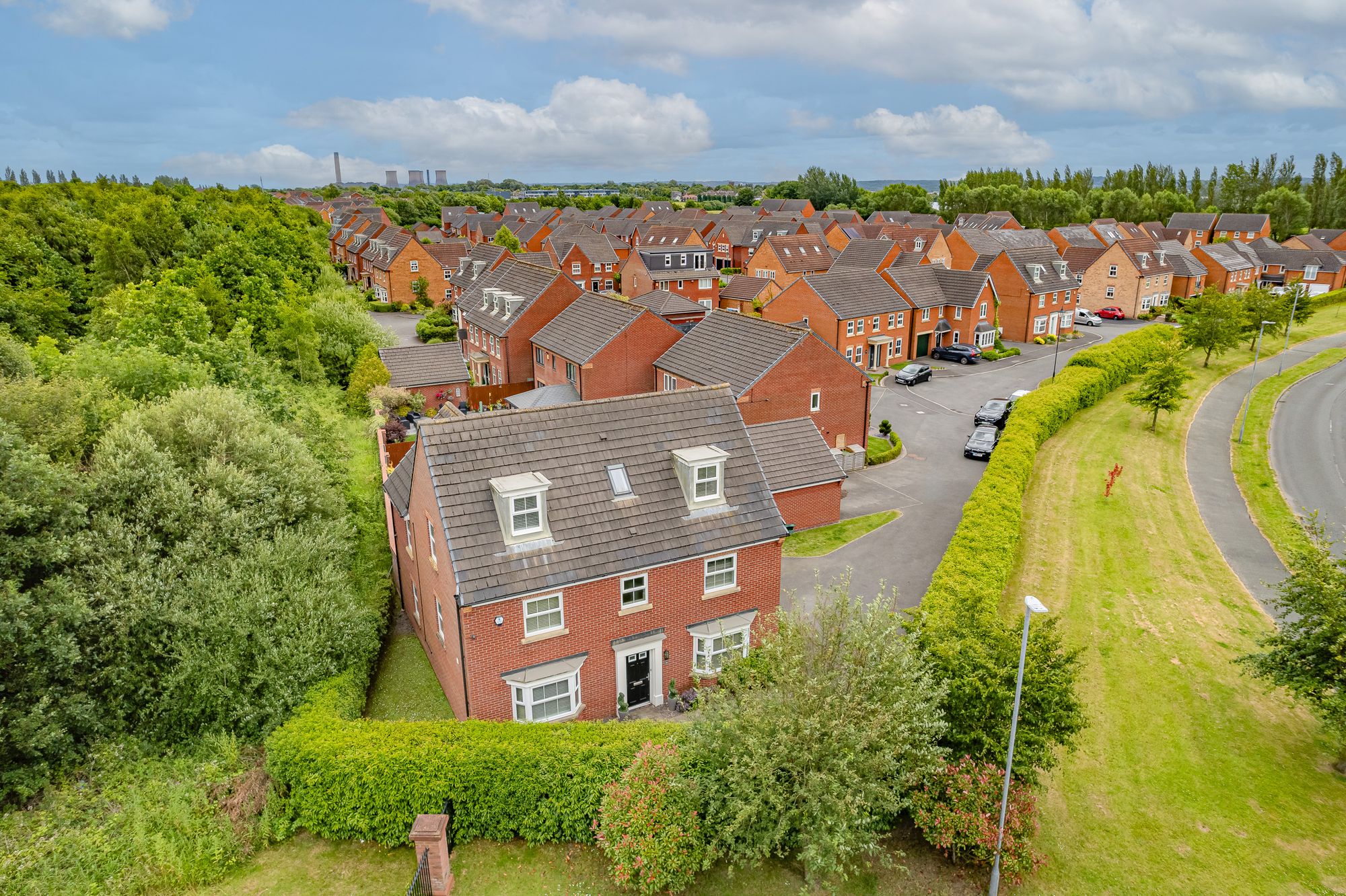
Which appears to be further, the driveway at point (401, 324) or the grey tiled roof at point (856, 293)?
the driveway at point (401, 324)

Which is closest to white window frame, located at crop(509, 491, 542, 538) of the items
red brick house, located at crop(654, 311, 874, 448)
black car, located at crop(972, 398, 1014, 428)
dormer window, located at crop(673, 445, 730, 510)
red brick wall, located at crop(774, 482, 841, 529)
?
dormer window, located at crop(673, 445, 730, 510)

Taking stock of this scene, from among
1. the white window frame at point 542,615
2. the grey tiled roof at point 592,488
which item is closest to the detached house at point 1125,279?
the grey tiled roof at point 592,488

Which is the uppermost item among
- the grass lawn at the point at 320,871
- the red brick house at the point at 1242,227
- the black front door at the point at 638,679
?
the red brick house at the point at 1242,227

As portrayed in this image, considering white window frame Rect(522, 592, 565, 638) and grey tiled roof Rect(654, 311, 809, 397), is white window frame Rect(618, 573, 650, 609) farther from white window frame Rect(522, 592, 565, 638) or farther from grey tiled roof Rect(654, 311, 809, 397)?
grey tiled roof Rect(654, 311, 809, 397)

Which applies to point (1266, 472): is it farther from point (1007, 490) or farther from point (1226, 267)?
point (1226, 267)

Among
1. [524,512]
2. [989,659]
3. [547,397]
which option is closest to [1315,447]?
[989,659]

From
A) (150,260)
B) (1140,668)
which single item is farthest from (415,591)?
(150,260)

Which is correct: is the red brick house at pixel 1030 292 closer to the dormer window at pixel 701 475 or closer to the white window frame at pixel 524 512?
the dormer window at pixel 701 475
